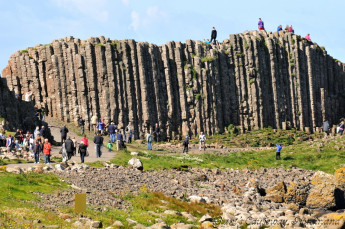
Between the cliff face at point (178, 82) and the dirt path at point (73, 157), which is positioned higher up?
the cliff face at point (178, 82)

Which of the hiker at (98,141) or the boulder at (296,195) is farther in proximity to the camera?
the hiker at (98,141)

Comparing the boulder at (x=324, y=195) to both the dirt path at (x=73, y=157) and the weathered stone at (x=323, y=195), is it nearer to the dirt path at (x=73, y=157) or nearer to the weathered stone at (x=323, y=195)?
the weathered stone at (x=323, y=195)

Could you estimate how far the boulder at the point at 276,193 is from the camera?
3447 cm

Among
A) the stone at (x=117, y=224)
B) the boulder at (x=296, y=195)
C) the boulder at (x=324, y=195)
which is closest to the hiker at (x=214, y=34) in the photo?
the boulder at (x=296, y=195)

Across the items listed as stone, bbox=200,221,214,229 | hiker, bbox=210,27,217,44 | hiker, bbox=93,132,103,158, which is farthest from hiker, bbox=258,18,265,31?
stone, bbox=200,221,214,229

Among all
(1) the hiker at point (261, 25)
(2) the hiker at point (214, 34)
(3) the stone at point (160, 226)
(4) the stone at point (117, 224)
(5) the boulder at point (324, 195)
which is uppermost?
(1) the hiker at point (261, 25)

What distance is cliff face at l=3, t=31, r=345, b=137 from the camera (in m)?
Result: 65.4

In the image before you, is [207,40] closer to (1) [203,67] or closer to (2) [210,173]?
(1) [203,67]

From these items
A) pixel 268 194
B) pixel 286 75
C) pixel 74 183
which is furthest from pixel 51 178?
pixel 286 75

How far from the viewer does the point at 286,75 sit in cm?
8112

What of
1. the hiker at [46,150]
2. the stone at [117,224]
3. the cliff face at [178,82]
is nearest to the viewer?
the stone at [117,224]

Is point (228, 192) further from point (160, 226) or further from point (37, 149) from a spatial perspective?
point (160, 226)

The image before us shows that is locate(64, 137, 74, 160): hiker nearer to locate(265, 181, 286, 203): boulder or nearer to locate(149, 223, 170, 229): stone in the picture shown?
locate(265, 181, 286, 203): boulder

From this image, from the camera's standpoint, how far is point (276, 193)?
3494cm
